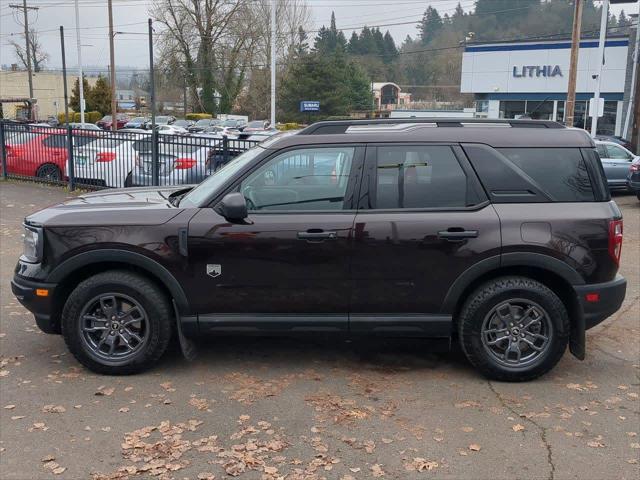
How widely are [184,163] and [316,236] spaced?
363 inches

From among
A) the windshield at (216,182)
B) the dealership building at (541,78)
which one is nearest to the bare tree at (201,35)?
the dealership building at (541,78)

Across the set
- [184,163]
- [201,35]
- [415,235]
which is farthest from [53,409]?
[201,35]

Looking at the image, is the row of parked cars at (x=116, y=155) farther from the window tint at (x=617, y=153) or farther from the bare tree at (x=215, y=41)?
the bare tree at (x=215, y=41)

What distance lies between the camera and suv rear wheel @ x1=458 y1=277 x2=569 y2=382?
16.3ft

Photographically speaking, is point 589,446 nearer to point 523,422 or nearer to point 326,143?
point 523,422

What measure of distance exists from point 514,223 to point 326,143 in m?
1.54

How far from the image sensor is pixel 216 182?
5352 millimetres

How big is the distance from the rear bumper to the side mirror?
100 inches

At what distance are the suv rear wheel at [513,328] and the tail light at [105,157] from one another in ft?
38.5

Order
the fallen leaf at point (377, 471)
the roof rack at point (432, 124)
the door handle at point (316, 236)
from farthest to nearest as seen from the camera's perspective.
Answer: the roof rack at point (432, 124), the door handle at point (316, 236), the fallen leaf at point (377, 471)

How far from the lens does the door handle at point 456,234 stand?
4.89 metres

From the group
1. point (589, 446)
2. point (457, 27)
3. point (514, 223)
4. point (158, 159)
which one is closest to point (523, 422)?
point (589, 446)

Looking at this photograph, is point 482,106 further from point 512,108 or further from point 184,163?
point 184,163

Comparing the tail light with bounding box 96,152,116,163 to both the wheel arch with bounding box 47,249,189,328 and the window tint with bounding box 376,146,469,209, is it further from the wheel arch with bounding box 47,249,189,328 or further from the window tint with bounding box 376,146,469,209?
the window tint with bounding box 376,146,469,209
